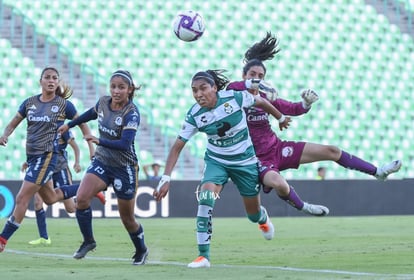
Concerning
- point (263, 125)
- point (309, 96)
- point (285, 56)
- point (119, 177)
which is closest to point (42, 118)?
point (119, 177)

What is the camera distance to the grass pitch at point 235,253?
917cm

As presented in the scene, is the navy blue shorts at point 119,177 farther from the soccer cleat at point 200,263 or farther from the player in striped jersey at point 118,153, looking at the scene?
the soccer cleat at point 200,263

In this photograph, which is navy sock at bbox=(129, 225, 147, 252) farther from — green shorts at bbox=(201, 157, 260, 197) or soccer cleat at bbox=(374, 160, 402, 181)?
soccer cleat at bbox=(374, 160, 402, 181)

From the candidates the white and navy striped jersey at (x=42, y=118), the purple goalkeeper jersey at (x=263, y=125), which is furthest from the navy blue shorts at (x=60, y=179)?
the purple goalkeeper jersey at (x=263, y=125)

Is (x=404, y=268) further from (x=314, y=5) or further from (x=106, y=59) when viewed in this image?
(x=314, y=5)

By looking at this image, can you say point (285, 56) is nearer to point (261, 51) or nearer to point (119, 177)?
point (261, 51)

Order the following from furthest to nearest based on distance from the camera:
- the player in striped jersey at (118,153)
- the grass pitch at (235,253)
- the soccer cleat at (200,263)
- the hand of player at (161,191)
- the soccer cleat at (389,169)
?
the soccer cleat at (389,169), the player in striped jersey at (118,153), the soccer cleat at (200,263), the hand of player at (161,191), the grass pitch at (235,253)

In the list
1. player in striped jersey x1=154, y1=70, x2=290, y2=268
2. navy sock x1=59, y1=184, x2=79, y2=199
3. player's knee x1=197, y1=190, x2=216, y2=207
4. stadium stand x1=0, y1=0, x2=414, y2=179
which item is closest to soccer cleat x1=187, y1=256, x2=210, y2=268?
player in striped jersey x1=154, y1=70, x2=290, y2=268

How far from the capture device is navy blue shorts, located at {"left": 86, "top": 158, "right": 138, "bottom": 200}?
10273 mm

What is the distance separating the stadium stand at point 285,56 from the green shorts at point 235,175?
1523 cm

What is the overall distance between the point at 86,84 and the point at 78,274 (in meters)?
18.3

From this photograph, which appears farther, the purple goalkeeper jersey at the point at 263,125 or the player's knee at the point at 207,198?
the purple goalkeeper jersey at the point at 263,125

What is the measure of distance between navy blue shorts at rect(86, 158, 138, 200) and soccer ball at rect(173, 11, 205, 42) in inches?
97.6

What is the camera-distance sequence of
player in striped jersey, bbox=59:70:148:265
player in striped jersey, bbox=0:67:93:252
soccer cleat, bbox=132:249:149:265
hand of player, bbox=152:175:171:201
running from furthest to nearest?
player in striped jersey, bbox=0:67:93:252 < soccer cleat, bbox=132:249:149:265 < player in striped jersey, bbox=59:70:148:265 < hand of player, bbox=152:175:171:201
